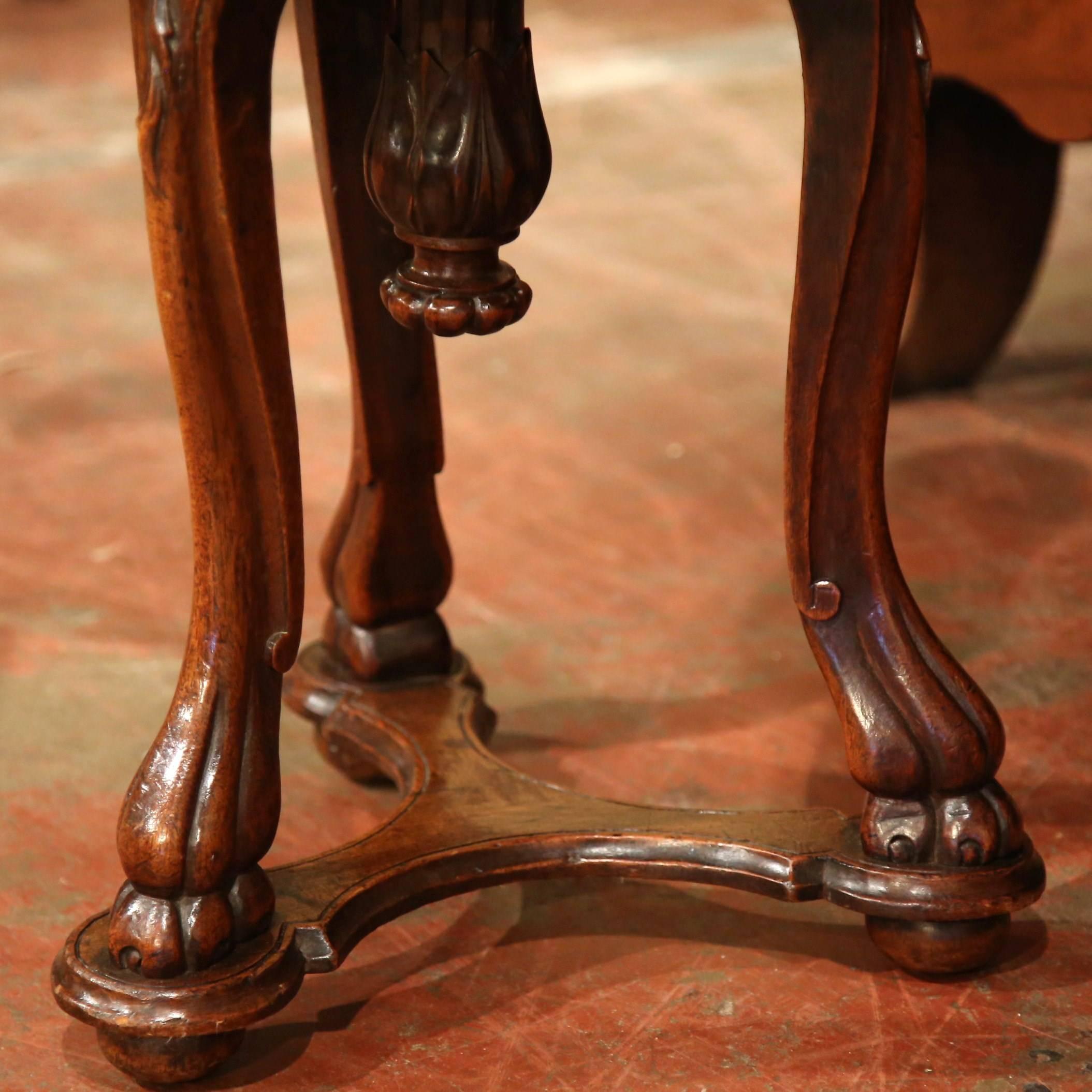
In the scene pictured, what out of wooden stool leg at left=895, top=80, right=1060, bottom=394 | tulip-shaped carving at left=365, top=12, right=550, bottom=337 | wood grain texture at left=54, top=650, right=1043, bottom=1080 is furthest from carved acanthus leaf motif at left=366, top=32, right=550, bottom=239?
wooden stool leg at left=895, top=80, right=1060, bottom=394

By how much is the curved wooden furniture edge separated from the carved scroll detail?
0.08ft

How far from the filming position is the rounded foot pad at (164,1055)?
0.98 m

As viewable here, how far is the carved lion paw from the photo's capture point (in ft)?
3.48

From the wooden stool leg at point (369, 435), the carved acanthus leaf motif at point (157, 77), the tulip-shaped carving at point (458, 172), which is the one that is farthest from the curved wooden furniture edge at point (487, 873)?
the carved acanthus leaf motif at point (157, 77)

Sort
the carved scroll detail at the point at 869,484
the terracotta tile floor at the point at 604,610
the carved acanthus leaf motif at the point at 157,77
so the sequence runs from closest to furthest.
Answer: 1. the carved acanthus leaf motif at the point at 157,77
2. the carved scroll detail at the point at 869,484
3. the terracotta tile floor at the point at 604,610

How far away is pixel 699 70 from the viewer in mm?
3824

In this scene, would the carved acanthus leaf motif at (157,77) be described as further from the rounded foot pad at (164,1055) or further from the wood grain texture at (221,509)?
the rounded foot pad at (164,1055)

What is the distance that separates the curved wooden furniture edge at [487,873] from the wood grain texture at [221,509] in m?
0.03

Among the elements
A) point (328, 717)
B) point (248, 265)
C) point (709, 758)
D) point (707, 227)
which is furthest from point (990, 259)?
point (248, 265)

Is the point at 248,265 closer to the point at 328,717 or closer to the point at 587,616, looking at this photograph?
the point at 328,717

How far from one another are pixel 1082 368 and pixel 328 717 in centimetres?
134

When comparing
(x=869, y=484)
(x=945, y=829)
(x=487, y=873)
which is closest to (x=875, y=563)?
(x=869, y=484)

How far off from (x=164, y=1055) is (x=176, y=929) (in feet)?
0.25

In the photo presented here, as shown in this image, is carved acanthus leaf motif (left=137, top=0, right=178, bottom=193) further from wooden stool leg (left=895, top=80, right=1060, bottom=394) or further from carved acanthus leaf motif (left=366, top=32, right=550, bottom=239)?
wooden stool leg (left=895, top=80, right=1060, bottom=394)
